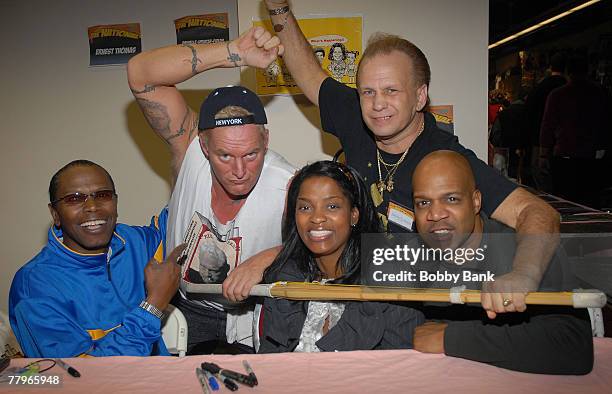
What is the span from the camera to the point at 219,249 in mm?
2213

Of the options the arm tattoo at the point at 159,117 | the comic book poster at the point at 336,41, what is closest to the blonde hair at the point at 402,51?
the comic book poster at the point at 336,41

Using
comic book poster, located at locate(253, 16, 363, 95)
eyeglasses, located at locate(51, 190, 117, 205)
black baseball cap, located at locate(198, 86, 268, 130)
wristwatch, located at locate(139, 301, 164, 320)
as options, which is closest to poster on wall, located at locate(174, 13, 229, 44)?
comic book poster, located at locate(253, 16, 363, 95)

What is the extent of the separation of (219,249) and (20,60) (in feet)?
9.35

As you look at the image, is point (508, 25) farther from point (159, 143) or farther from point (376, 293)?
point (376, 293)

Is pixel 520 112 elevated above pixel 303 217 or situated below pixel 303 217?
above

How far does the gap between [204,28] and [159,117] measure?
5.72 feet

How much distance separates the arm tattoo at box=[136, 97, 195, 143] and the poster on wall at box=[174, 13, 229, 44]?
1.64 m

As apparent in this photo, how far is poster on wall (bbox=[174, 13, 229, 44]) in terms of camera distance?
3822mm

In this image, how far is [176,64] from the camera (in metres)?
2.22

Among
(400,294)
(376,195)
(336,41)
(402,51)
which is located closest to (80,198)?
(376,195)

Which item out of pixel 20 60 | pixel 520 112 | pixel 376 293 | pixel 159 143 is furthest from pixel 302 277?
pixel 520 112

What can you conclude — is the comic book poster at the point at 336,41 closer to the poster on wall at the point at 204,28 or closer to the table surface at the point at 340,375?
the poster on wall at the point at 204,28

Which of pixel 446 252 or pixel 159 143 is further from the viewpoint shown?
pixel 159 143

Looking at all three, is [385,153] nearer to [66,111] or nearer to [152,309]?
[152,309]
